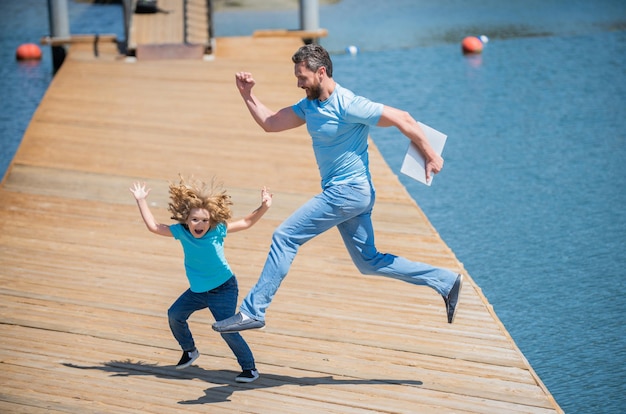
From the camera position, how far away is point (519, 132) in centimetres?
1281

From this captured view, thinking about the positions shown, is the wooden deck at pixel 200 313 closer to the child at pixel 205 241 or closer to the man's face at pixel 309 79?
the child at pixel 205 241

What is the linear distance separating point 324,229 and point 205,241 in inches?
26.1

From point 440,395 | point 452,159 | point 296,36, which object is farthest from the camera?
point 296,36

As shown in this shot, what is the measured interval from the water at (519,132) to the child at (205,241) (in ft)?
8.23

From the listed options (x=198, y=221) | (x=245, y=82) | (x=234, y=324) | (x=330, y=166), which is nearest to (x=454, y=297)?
(x=330, y=166)

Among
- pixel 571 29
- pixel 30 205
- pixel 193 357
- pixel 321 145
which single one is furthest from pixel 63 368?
pixel 571 29

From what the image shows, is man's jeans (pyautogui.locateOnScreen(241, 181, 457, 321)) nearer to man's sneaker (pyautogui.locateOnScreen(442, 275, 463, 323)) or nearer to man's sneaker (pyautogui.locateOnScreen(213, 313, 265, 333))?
man's sneaker (pyautogui.locateOnScreen(213, 313, 265, 333))

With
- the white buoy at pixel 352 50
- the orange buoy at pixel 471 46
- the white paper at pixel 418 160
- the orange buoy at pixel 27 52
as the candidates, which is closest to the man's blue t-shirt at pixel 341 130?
the white paper at pixel 418 160

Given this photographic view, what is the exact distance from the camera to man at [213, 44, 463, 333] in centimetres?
485

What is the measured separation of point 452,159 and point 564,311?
451 cm

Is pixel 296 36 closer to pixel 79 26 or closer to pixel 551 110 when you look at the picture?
pixel 551 110

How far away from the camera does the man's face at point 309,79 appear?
15.9 feet

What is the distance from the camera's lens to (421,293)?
6.45 m

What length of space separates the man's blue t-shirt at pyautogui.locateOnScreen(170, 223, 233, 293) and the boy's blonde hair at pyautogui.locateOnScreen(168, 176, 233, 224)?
0.07 metres
